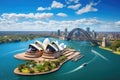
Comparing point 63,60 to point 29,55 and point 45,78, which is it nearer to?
point 29,55

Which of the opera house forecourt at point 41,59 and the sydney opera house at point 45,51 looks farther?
the sydney opera house at point 45,51

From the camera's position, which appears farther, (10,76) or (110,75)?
(110,75)

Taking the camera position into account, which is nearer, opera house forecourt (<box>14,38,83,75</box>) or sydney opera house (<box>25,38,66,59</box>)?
opera house forecourt (<box>14,38,83,75</box>)

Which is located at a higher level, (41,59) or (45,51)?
(45,51)

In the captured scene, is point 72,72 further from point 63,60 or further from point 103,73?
point 63,60

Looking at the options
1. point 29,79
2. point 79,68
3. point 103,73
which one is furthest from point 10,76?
point 103,73

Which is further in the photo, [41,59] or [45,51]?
[45,51]

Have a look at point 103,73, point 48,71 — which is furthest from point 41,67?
point 103,73

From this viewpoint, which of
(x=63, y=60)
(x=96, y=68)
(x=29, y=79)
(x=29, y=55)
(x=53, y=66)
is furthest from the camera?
(x=29, y=55)

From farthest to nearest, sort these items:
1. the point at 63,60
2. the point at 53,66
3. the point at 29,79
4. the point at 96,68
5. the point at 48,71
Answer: the point at 63,60 < the point at 96,68 < the point at 53,66 < the point at 48,71 < the point at 29,79
